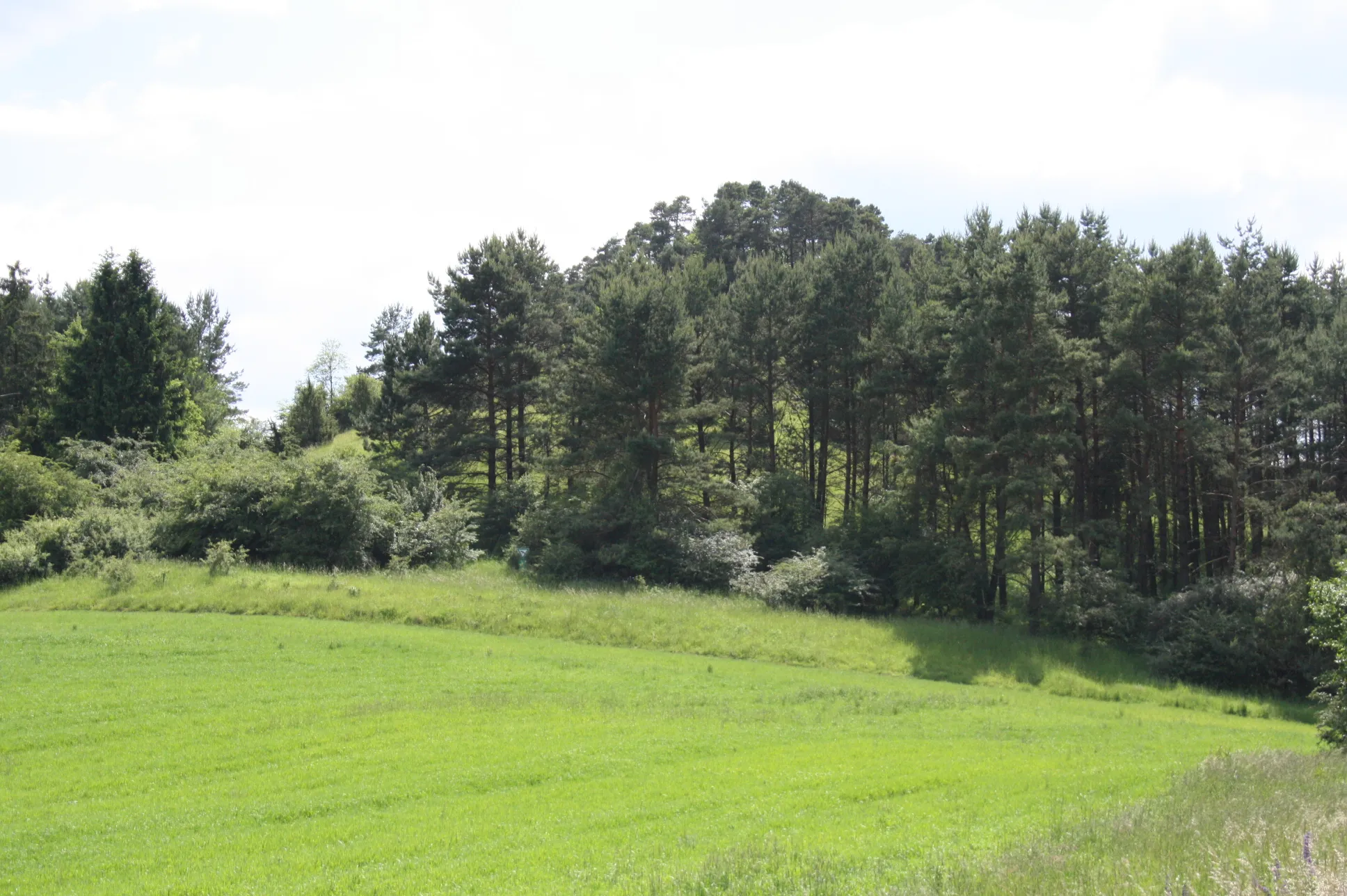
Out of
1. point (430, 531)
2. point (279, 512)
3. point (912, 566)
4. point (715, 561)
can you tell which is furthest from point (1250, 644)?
point (279, 512)

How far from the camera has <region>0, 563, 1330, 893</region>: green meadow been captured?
989 centimetres

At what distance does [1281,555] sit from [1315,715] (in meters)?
8.22

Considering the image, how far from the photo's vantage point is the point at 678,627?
32.7 m

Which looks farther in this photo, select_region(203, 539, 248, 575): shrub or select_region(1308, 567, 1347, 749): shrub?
select_region(203, 539, 248, 575): shrub

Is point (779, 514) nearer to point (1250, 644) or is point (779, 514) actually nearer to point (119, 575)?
point (1250, 644)

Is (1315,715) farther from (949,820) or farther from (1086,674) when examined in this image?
(949,820)

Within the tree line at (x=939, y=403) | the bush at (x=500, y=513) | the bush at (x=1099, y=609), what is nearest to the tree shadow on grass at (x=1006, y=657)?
the bush at (x=1099, y=609)

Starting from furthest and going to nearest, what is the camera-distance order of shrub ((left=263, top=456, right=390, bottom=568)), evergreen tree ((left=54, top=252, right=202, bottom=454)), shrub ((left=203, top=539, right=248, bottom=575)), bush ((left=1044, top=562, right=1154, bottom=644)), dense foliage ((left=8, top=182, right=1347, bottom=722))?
1. evergreen tree ((left=54, top=252, right=202, bottom=454))
2. shrub ((left=263, top=456, right=390, bottom=568))
3. dense foliage ((left=8, top=182, right=1347, bottom=722))
4. bush ((left=1044, top=562, right=1154, bottom=644))
5. shrub ((left=203, top=539, right=248, bottom=575))

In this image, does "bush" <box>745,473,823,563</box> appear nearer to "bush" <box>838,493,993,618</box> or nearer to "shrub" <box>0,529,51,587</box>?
"bush" <box>838,493,993,618</box>

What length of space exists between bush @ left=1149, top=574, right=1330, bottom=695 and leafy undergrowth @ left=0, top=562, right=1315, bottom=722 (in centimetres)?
144

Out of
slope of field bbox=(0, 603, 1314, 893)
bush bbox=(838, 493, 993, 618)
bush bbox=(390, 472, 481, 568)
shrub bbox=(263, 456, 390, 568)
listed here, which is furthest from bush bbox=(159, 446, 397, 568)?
bush bbox=(838, 493, 993, 618)

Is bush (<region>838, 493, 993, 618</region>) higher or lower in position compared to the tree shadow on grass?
higher

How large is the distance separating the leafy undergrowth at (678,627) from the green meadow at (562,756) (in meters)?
0.16

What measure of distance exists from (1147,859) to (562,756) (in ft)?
33.8
